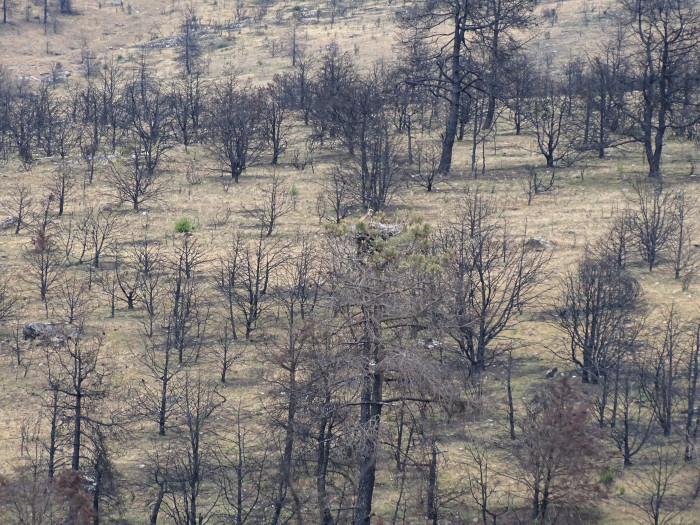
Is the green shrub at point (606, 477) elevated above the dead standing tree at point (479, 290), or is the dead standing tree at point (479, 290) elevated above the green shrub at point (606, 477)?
the dead standing tree at point (479, 290)

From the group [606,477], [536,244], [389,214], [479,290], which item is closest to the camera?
[606,477]

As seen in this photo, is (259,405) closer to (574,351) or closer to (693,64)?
(574,351)

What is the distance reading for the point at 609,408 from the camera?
18.5 meters

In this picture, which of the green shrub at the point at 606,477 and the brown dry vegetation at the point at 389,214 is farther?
the brown dry vegetation at the point at 389,214

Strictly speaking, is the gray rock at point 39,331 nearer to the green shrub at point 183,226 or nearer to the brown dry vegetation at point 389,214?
the brown dry vegetation at point 389,214

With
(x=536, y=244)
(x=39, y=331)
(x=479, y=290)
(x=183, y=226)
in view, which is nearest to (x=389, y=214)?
(x=536, y=244)

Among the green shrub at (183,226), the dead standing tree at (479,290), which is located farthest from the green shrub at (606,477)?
the green shrub at (183,226)

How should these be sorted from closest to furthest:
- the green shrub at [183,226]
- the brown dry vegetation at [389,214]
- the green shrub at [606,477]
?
the green shrub at [606,477] < the brown dry vegetation at [389,214] < the green shrub at [183,226]

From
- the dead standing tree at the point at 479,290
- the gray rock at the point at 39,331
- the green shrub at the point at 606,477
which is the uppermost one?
the dead standing tree at the point at 479,290

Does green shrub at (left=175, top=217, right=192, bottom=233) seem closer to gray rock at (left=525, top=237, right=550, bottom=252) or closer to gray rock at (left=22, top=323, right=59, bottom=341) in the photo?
gray rock at (left=22, top=323, right=59, bottom=341)

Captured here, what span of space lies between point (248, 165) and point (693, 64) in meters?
17.1

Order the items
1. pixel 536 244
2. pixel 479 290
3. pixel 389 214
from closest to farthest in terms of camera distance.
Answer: pixel 479 290 < pixel 536 244 < pixel 389 214

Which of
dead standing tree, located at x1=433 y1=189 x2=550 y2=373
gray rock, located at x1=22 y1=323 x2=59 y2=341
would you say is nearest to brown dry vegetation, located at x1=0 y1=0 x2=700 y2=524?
gray rock, located at x1=22 y1=323 x2=59 y2=341

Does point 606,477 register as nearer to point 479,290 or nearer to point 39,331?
point 479,290
